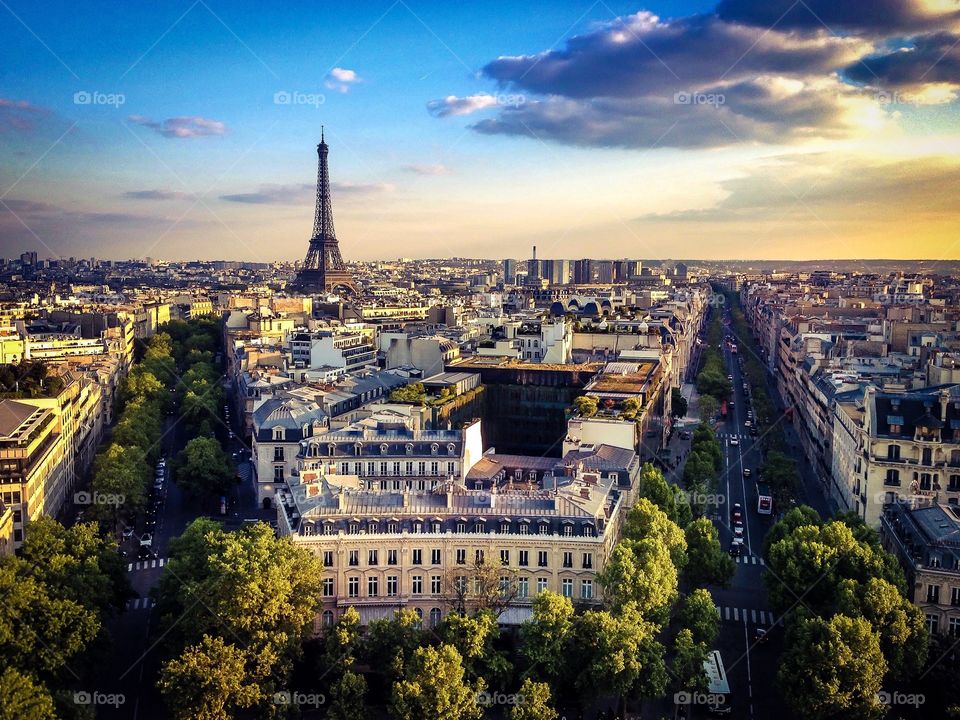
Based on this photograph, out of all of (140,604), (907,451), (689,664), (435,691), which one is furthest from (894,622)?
(140,604)

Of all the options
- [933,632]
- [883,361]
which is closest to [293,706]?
[933,632]

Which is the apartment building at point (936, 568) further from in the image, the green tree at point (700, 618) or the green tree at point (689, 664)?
the green tree at point (689, 664)

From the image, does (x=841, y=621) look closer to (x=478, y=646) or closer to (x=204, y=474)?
(x=478, y=646)

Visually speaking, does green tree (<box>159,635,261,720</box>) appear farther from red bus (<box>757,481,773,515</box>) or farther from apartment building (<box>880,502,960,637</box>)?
red bus (<box>757,481,773,515</box>)

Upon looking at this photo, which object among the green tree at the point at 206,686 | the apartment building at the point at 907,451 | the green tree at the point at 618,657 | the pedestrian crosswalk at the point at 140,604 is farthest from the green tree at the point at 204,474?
the apartment building at the point at 907,451

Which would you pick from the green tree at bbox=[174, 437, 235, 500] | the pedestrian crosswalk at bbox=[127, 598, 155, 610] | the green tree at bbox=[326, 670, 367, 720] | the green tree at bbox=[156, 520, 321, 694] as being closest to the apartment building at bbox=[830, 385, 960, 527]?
the green tree at bbox=[326, 670, 367, 720]

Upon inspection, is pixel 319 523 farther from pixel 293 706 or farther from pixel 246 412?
pixel 246 412

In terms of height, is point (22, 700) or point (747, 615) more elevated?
point (22, 700)
